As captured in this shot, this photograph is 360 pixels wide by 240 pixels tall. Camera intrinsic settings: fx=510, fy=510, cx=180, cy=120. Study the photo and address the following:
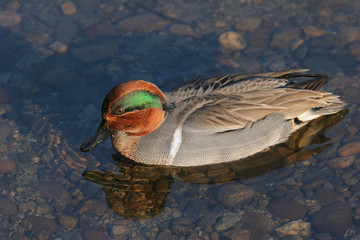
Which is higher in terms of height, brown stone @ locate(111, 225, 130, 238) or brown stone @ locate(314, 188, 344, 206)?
brown stone @ locate(314, 188, 344, 206)

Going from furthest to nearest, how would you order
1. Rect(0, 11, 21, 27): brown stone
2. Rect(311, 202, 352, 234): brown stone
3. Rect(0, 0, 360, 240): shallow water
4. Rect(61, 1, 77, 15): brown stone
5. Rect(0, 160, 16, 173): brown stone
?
Rect(61, 1, 77, 15): brown stone < Rect(0, 11, 21, 27): brown stone < Rect(0, 160, 16, 173): brown stone < Rect(0, 0, 360, 240): shallow water < Rect(311, 202, 352, 234): brown stone

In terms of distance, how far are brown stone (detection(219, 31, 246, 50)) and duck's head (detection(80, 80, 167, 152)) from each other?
279 centimetres

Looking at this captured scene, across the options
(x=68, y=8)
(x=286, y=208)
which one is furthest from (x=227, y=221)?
(x=68, y=8)

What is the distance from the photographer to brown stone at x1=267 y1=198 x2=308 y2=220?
21.8 ft

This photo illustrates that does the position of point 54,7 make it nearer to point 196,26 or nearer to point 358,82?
point 196,26

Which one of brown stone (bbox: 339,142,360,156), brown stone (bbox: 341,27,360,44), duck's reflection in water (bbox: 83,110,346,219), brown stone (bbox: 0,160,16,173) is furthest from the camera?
brown stone (bbox: 341,27,360,44)

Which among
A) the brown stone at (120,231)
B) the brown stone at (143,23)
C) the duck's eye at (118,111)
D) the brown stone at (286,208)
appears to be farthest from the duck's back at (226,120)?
the brown stone at (143,23)

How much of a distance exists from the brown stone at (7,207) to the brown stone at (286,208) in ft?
11.3

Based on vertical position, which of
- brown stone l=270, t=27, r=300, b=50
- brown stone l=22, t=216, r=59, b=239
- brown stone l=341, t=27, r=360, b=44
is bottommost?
brown stone l=22, t=216, r=59, b=239

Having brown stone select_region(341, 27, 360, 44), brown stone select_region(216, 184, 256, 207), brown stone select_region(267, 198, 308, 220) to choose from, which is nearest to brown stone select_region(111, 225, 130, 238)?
brown stone select_region(216, 184, 256, 207)

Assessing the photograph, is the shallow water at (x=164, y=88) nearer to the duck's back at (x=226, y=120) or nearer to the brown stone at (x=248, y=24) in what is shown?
the brown stone at (x=248, y=24)

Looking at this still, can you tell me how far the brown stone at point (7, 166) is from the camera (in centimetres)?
757

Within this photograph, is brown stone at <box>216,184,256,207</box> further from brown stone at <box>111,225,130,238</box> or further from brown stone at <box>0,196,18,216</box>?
brown stone at <box>0,196,18,216</box>

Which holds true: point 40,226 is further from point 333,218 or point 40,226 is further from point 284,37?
point 284,37
